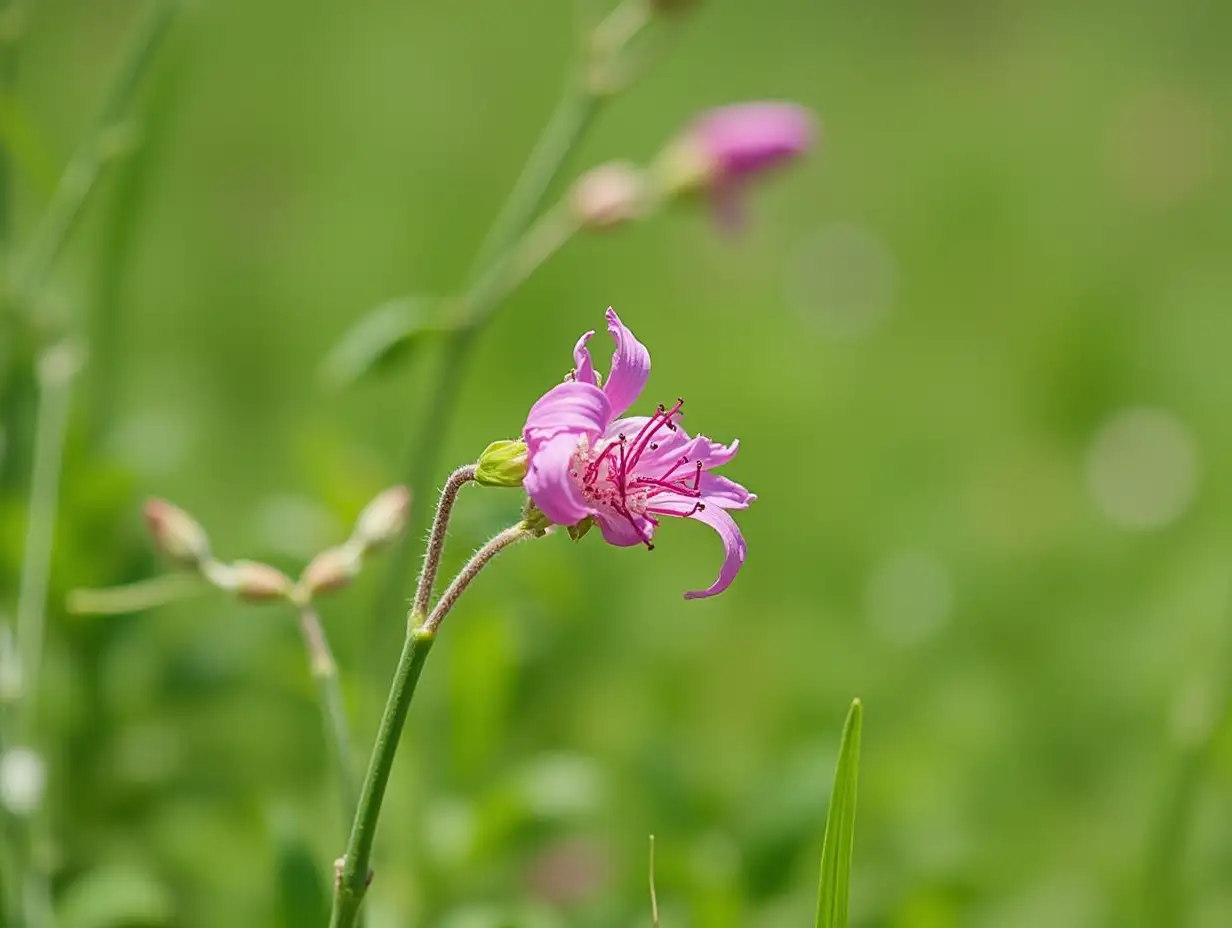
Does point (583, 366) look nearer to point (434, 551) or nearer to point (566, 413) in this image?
point (566, 413)

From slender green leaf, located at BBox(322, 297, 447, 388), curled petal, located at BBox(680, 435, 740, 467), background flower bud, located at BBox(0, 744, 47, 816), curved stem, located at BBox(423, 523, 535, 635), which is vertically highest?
slender green leaf, located at BBox(322, 297, 447, 388)

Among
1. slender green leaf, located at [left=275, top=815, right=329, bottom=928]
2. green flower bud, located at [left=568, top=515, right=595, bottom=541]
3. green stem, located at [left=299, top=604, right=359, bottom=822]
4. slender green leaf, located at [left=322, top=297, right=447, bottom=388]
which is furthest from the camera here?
slender green leaf, located at [left=322, top=297, right=447, bottom=388]

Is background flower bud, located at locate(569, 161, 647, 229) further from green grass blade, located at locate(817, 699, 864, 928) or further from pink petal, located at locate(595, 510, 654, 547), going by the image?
green grass blade, located at locate(817, 699, 864, 928)

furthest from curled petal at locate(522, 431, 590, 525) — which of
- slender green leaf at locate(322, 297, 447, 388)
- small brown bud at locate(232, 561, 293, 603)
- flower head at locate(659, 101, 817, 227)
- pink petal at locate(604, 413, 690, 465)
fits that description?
flower head at locate(659, 101, 817, 227)

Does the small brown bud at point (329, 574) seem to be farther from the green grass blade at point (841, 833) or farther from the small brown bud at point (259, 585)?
the green grass blade at point (841, 833)

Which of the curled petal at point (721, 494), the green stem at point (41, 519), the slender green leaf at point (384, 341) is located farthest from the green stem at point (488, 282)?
the curled petal at point (721, 494)

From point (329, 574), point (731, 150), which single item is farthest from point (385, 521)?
point (731, 150)
